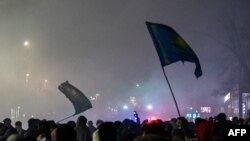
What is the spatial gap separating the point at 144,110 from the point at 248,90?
16534 millimetres

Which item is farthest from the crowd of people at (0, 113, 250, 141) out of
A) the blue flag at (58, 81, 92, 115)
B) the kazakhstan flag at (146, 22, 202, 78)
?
the blue flag at (58, 81, 92, 115)

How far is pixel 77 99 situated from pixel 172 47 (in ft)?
16.9

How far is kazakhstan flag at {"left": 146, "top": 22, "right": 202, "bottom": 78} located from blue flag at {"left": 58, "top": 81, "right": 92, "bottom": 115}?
15.1ft

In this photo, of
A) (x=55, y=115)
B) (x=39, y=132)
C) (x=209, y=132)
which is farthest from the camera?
(x=55, y=115)

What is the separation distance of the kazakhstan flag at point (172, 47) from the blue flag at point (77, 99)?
459 centimetres

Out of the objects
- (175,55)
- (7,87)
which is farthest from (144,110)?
(175,55)

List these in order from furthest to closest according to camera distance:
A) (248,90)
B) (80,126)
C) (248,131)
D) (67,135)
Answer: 1. (248,90)
2. (80,126)
3. (67,135)
4. (248,131)

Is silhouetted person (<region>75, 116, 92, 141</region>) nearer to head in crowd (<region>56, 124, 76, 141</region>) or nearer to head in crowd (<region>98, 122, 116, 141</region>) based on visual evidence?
head in crowd (<region>98, 122, 116, 141</region>)

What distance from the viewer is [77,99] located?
15562 millimetres

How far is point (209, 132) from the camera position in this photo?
670 centimetres

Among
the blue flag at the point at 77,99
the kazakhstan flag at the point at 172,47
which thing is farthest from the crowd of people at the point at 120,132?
the blue flag at the point at 77,99

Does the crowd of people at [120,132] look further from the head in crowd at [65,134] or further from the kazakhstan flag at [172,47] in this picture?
the kazakhstan flag at [172,47]

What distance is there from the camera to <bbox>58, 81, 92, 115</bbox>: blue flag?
15219mm

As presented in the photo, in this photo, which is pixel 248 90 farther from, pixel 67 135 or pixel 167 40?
pixel 67 135
